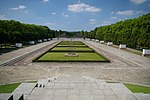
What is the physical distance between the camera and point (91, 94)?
387 inches

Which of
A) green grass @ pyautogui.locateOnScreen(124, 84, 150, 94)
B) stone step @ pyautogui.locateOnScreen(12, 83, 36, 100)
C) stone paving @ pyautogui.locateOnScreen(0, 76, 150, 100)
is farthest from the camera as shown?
green grass @ pyautogui.locateOnScreen(124, 84, 150, 94)

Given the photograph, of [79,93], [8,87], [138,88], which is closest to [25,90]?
[79,93]

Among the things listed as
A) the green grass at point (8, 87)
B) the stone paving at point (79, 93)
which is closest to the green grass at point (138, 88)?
the stone paving at point (79, 93)

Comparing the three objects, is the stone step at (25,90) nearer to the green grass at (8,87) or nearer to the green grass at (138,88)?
the green grass at (8,87)

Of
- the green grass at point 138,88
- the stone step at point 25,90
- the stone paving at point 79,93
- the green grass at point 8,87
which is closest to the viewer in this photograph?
the stone paving at point 79,93

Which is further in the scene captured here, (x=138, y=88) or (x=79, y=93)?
(x=138, y=88)

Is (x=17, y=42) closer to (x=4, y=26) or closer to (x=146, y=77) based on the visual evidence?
(x=4, y=26)

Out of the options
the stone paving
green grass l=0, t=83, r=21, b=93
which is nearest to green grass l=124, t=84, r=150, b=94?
the stone paving

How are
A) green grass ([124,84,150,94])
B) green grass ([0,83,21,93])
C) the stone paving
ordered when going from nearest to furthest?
the stone paving
green grass ([0,83,21,93])
green grass ([124,84,150,94])

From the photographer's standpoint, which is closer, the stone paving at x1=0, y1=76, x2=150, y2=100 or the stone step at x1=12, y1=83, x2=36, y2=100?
the stone paving at x1=0, y1=76, x2=150, y2=100

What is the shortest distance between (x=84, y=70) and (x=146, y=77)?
6031 millimetres

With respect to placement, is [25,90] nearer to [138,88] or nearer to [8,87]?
[8,87]

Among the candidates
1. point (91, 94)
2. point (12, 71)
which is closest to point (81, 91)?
point (91, 94)

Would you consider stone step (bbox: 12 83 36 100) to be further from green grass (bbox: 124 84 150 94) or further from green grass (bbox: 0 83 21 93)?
green grass (bbox: 124 84 150 94)
